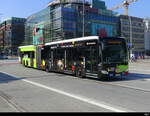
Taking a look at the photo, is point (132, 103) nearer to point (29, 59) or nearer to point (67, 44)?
point (67, 44)

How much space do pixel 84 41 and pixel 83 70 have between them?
2.04 metres

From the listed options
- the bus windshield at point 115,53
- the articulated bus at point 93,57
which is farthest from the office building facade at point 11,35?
the bus windshield at point 115,53

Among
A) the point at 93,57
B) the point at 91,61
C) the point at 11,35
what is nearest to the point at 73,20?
the point at 11,35

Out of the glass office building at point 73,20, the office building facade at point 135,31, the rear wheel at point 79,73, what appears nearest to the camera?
the rear wheel at point 79,73

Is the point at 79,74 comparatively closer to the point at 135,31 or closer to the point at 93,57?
the point at 93,57

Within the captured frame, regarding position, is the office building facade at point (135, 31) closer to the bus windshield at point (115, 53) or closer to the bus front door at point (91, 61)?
the bus windshield at point (115, 53)

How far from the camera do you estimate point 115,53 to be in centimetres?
1462

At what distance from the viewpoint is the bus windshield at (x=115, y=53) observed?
14.2 meters

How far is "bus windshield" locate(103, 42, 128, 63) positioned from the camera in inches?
558

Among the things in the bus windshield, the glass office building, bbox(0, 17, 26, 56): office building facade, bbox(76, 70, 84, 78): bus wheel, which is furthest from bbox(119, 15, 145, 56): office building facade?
the bus windshield

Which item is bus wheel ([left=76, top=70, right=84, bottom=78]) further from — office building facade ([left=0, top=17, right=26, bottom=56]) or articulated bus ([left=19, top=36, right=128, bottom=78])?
office building facade ([left=0, top=17, right=26, bottom=56])

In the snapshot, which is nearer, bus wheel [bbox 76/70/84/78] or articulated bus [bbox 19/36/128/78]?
articulated bus [bbox 19/36/128/78]

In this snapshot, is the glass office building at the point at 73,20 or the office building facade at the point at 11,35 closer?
the glass office building at the point at 73,20

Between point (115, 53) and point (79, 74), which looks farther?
point (79, 74)
